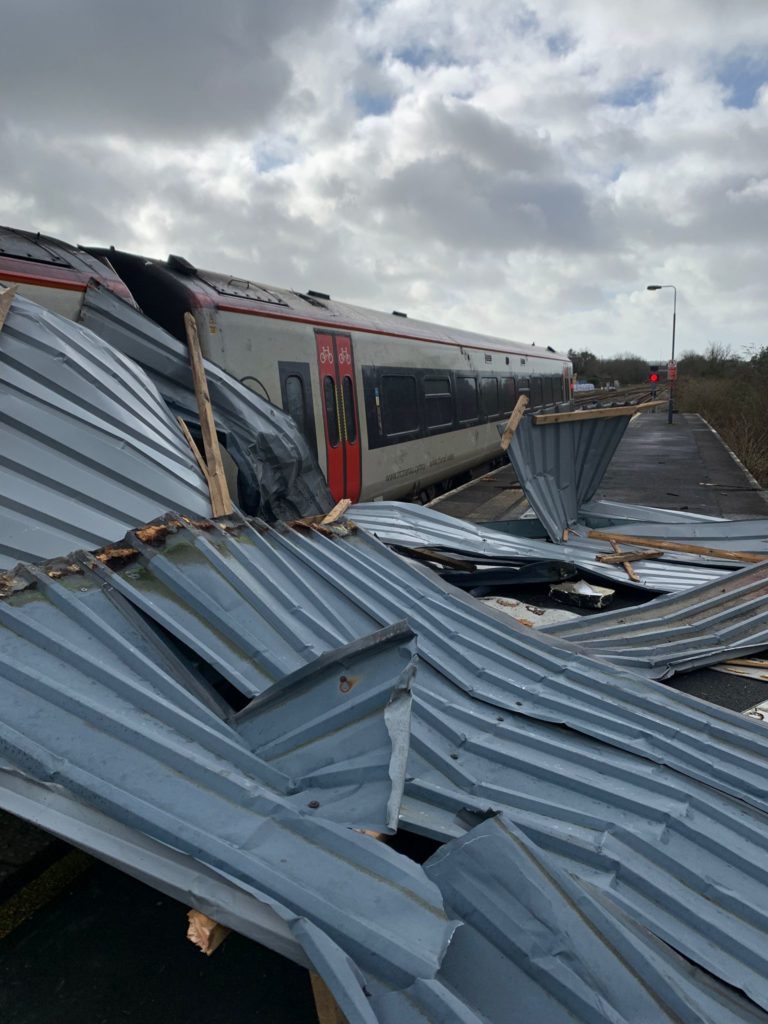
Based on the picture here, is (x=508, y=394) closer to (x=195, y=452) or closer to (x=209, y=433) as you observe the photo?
(x=209, y=433)

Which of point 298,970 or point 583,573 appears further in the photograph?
point 583,573

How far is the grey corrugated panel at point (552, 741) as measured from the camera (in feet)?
7.80

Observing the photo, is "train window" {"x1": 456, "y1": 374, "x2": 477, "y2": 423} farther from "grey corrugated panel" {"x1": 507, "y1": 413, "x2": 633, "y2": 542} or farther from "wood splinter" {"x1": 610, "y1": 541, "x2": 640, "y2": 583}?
"wood splinter" {"x1": 610, "y1": 541, "x2": 640, "y2": 583}

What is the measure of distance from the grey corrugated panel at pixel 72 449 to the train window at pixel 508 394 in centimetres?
1172

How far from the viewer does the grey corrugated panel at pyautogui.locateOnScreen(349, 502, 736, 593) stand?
21.5 feet

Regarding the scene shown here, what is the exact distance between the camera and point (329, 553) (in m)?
4.19

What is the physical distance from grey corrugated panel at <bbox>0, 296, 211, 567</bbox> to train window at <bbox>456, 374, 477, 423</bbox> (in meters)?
8.36

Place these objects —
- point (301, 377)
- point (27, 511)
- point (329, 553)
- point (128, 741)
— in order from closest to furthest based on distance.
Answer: point (128, 741), point (27, 511), point (329, 553), point (301, 377)

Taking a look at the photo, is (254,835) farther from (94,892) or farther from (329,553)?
(329,553)

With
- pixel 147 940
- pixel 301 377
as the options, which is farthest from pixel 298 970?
pixel 301 377

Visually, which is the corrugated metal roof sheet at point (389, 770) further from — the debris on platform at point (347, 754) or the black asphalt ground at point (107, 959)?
the black asphalt ground at point (107, 959)

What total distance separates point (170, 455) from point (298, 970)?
2.94 metres

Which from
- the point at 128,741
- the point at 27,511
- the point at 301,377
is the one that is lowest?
the point at 128,741

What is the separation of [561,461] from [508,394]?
8416mm
